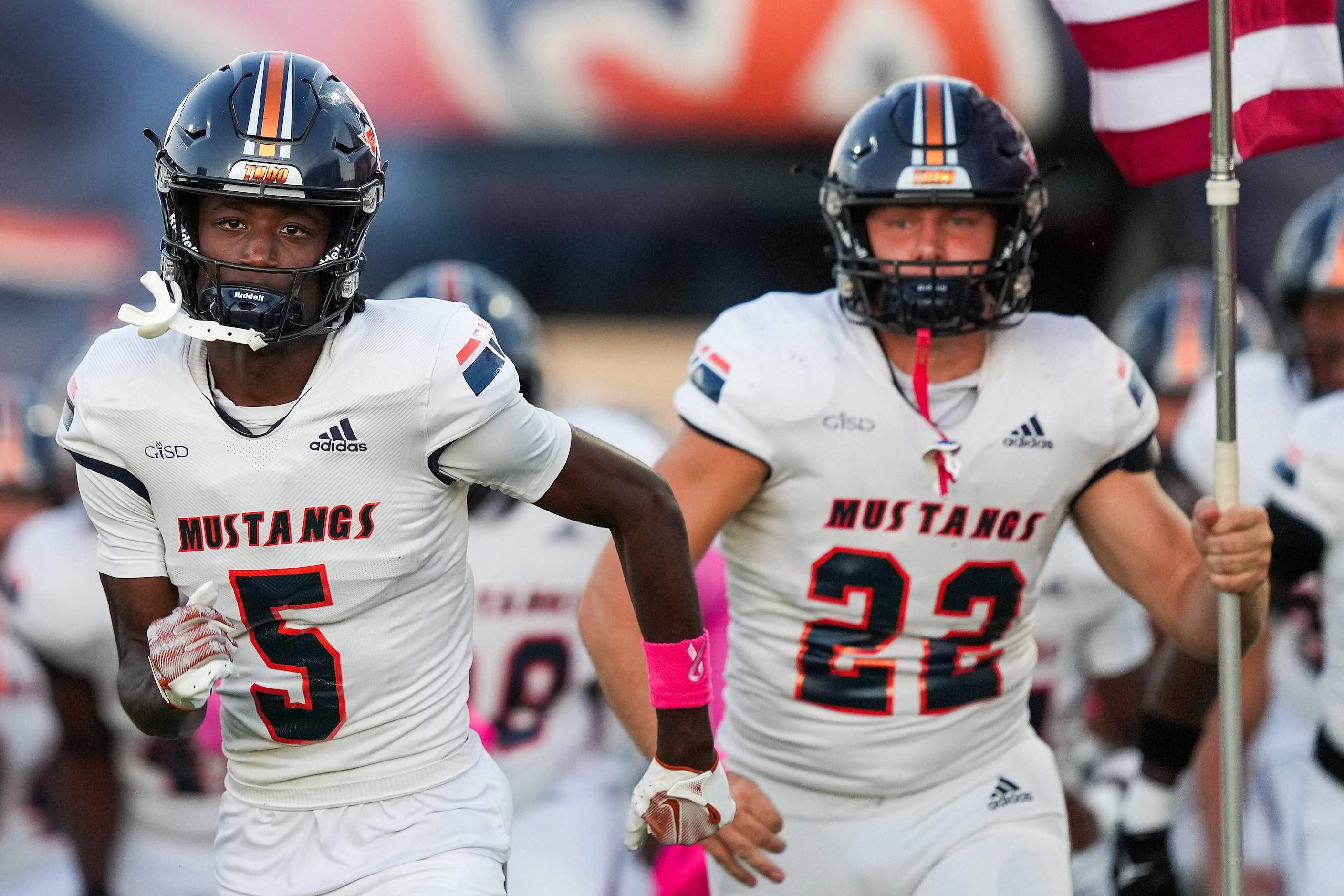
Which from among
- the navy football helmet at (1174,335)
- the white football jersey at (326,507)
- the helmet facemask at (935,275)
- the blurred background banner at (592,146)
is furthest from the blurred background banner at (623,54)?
the white football jersey at (326,507)

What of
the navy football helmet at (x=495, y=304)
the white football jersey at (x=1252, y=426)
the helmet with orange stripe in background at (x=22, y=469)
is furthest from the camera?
the helmet with orange stripe in background at (x=22, y=469)

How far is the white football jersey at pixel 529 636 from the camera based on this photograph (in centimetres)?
447

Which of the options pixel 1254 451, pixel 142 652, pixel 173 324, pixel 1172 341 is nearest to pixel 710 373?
pixel 173 324

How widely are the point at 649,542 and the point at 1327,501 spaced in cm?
175

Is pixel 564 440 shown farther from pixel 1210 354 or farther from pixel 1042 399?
pixel 1210 354

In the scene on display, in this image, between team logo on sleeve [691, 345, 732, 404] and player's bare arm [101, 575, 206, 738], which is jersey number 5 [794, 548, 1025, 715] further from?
player's bare arm [101, 575, 206, 738]

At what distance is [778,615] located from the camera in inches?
128

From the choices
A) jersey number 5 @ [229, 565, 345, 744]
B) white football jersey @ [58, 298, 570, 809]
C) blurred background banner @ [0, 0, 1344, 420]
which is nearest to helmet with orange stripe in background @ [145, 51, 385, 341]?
white football jersey @ [58, 298, 570, 809]

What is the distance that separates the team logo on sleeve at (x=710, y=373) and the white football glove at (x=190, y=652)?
3.48 feet

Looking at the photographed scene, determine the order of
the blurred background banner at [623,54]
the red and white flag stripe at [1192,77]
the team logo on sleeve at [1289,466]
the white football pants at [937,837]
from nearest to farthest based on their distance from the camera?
the white football pants at [937,837]
the red and white flag stripe at [1192,77]
the team logo on sleeve at [1289,466]
the blurred background banner at [623,54]

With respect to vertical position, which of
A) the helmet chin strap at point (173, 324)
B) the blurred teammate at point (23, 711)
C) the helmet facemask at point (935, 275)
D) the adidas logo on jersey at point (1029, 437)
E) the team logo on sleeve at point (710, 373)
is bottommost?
the blurred teammate at point (23, 711)

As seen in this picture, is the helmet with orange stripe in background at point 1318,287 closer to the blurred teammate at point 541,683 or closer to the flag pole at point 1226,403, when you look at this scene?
the flag pole at point 1226,403

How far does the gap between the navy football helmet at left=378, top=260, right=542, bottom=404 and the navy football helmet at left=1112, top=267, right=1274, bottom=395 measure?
2363 mm

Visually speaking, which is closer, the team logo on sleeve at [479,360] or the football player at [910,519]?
the team logo on sleeve at [479,360]
